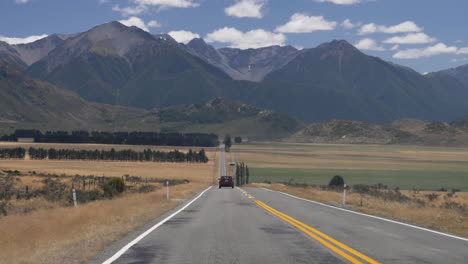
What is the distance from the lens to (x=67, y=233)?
1747 cm

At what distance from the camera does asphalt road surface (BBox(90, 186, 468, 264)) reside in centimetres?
1242

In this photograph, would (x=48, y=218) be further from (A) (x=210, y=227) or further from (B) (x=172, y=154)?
(B) (x=172, y=154)

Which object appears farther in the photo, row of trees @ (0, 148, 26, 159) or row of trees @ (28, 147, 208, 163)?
row of trees @ (28, 147, 208, 163)

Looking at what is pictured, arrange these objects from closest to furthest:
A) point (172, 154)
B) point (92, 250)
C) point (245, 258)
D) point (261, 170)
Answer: point (245, 258), point (92, 250), point (261, 170), point (172, 154)

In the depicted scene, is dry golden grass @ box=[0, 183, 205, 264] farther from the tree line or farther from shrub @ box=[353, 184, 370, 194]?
the tree line

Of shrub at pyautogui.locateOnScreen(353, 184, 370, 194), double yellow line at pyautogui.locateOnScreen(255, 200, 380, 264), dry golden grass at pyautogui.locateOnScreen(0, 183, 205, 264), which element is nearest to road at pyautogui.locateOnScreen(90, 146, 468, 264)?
double yellow line at pyautogui.locateOnScreen(255, 200, 380, 264)

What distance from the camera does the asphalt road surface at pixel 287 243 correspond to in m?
12.4

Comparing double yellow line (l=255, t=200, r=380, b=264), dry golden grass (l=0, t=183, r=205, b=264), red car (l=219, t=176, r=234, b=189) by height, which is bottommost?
red car (l=219, t=176, r=234, b=189)

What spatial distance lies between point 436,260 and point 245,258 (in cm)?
441

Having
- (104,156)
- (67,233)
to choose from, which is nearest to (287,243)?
(67,233)

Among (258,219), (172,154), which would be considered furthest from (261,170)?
(258,219)

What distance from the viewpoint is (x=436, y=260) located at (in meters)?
12.3

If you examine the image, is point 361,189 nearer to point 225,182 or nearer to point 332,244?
point 225,182

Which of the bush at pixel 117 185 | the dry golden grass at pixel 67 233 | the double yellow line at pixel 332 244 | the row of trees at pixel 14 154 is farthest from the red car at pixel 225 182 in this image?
the row of trees at pixel 14 154
